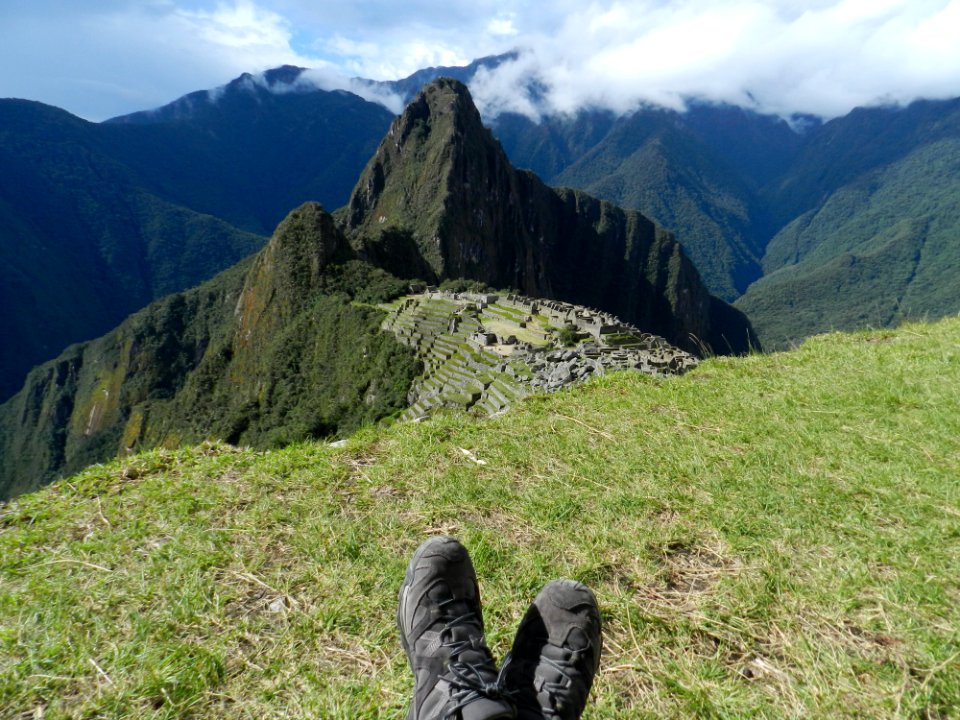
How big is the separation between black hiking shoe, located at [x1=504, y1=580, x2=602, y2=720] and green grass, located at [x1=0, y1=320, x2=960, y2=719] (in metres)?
0.24

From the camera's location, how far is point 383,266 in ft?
303

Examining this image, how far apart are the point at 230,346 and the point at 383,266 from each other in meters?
29.9

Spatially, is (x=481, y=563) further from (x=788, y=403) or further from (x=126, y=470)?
(x=788, y=403)

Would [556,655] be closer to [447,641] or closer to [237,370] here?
[447,641]

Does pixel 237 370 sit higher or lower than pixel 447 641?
lower

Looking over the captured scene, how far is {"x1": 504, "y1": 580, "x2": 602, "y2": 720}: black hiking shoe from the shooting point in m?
2.24

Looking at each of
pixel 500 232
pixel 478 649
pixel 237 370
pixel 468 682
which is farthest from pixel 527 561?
pixel 500 232

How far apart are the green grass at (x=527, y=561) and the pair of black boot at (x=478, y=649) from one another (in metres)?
0.25

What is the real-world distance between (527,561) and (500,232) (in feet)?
477

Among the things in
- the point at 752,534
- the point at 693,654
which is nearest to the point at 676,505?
the point at 752,534

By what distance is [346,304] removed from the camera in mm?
69000

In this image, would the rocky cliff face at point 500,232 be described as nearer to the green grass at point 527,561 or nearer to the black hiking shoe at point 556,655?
the green grass at point 527,561

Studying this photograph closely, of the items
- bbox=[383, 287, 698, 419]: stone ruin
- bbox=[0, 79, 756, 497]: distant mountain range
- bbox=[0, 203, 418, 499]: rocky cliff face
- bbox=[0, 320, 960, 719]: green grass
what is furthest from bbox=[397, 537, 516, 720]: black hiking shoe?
bbox=[0, 79, 756, 497]: distant mountain range

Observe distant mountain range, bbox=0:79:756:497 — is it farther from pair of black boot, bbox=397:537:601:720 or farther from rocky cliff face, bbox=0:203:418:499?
pair of black boot, bbox=397:537:601:720
